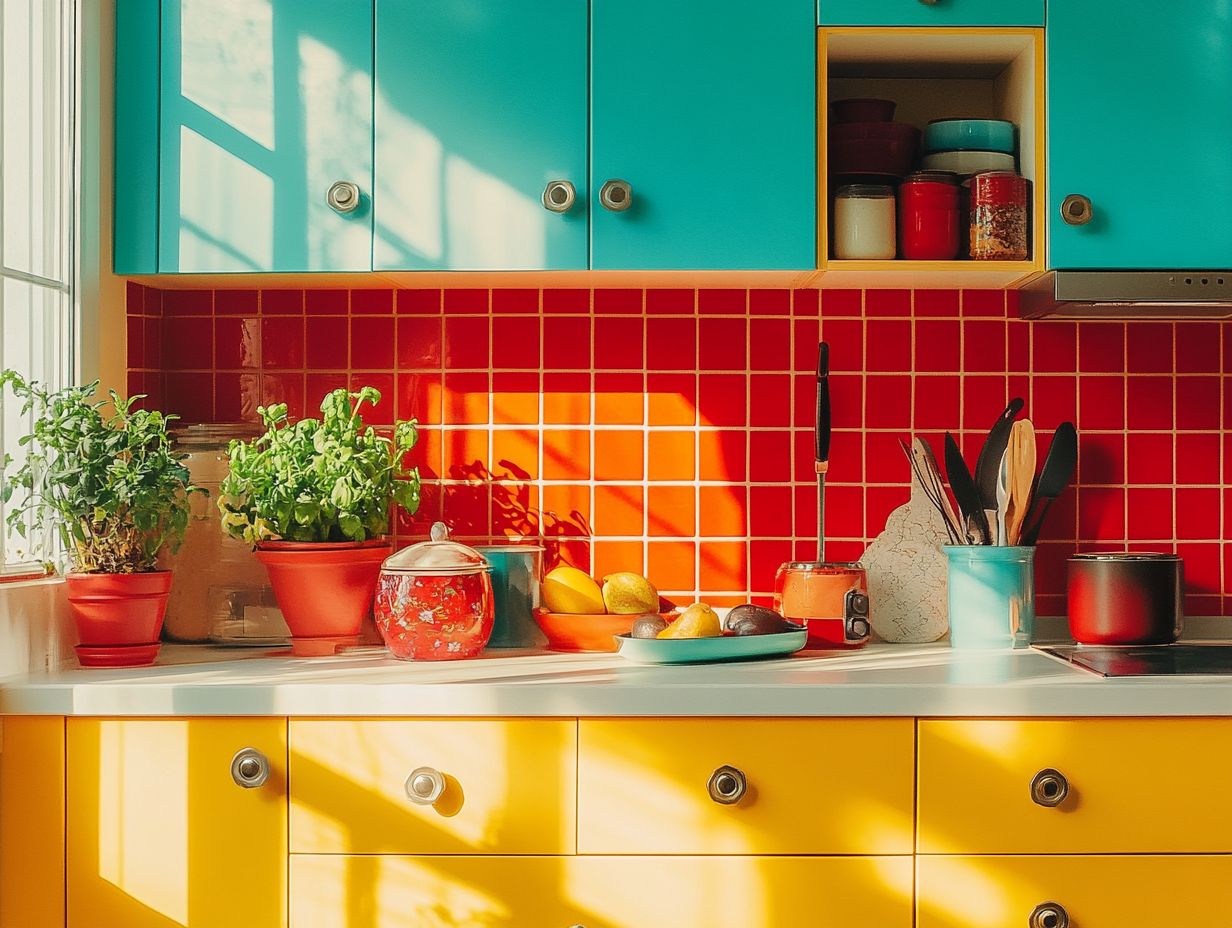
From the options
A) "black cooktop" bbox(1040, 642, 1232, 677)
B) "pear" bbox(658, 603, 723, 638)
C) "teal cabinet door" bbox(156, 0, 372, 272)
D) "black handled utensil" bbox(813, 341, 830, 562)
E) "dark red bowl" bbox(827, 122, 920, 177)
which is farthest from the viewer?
"black handled utensil" bbox(813, 341, 830, 562)

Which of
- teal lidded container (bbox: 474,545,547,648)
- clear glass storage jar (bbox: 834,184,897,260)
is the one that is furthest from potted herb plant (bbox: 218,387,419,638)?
clear glass storage jar (bbox: 834,184,897,260)

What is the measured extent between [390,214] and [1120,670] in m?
1.37

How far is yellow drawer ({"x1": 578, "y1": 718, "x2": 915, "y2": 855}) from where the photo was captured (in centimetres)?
168

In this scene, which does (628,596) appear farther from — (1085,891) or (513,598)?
(1085,891)

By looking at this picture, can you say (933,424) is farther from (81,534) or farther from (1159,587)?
(81,534)

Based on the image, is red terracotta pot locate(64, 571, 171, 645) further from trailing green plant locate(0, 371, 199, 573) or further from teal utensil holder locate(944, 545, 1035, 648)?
teal utensil holder locate(944, 545, 1035, 648)

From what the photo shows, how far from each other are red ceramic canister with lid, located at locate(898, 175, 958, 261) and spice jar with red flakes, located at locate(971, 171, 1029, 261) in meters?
0.04

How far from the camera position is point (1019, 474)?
2154mm

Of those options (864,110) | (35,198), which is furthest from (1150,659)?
(35,198)

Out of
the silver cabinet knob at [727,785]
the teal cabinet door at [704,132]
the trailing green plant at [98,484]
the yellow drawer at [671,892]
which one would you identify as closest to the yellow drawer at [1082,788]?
the yellow drawer at [671,892]

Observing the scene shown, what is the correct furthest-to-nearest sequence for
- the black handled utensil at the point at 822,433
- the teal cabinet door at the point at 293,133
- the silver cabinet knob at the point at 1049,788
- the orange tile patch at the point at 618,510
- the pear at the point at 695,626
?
the orange tile patch at the point at 618,510 < the black handled utensil at the point at 822,433 < the teal cabinet door at the point at 293,133 < the pear at the point at 695,626 < the silver cabinet knob at the point at 1049,788

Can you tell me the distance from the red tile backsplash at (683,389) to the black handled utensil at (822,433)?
0.08 m

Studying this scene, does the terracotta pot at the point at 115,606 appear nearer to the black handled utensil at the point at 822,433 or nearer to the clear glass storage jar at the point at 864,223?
the black handled utensil at the point at 822,433

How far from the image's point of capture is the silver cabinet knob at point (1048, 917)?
5.49 ft
